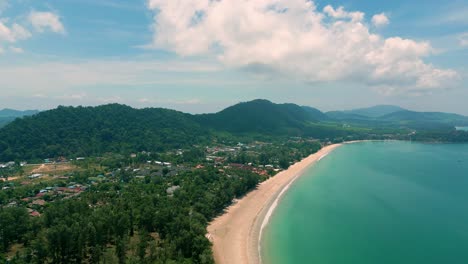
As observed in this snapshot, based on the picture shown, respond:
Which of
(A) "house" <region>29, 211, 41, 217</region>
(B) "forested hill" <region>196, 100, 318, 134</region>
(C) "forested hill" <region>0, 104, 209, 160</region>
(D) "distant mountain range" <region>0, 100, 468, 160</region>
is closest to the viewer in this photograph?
(A) "house" <region>29, 211, 41, 217</region>

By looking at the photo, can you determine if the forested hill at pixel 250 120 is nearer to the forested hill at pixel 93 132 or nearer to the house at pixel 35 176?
the forested hill at pixel 93 132

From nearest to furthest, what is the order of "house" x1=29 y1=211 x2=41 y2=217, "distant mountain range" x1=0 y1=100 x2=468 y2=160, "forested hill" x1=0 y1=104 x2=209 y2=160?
"house" x1=29 y1=211 x2=41 y2=217 → "forested hill" x1=0 y1=104 x2=209 y2=160 → "distant mountain range" x1=0 y1=100 x2=468 y2=160

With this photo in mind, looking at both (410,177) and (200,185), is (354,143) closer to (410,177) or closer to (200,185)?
(410,177)

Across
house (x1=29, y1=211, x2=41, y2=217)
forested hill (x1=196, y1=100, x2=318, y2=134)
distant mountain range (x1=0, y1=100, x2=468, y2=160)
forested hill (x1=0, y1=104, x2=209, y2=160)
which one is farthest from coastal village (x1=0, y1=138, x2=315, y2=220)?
forested hill (x1=196, y1=100, x2=318, y2=134)

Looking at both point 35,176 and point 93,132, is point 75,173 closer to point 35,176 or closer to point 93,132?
point 35,176

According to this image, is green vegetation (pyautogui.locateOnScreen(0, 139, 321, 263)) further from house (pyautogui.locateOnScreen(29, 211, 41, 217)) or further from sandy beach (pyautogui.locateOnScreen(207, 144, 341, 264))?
sandy beach (pyautogui.locateOnScreen(207, 144, 341, 264))

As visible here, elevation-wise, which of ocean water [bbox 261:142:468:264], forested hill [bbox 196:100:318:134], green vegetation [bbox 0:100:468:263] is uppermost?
forested hill [bbox 196:100:318:134]
